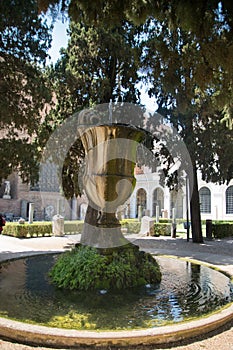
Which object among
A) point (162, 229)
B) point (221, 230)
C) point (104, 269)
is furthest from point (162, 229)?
point (104, 269)

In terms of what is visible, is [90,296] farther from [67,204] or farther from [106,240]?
[67,204]

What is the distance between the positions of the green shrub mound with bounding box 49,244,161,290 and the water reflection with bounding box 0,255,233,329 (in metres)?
0.20

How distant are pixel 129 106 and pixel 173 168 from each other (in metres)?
4.34

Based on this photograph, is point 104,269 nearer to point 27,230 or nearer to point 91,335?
point 91,335

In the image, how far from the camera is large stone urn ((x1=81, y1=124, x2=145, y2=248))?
628 centimetres

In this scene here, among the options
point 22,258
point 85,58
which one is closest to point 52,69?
Answer: point 85,58

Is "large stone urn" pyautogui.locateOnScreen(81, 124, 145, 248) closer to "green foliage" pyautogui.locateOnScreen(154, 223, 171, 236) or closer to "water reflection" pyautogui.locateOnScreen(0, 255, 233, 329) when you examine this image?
"water reflection" pyautogui.locateOnScreen(0, 255, 233, 329)

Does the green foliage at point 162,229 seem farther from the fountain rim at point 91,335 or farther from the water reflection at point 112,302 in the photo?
the fountain rim at point 91,335

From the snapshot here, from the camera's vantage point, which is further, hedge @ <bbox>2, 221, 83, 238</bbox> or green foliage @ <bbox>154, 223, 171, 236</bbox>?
green foliage @ <bbox>154, 223, 171, 236</bbox>

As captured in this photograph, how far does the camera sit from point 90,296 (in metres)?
5.23

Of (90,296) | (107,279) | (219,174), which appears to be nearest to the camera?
(90,296)

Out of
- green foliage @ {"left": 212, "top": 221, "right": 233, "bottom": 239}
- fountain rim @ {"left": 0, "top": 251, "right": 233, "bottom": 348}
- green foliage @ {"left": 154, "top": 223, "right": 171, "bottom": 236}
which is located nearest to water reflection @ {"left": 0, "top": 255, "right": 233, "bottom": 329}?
fountain rim @ {"left": 0, "top": 251, "right": 233, "bottom": 348}

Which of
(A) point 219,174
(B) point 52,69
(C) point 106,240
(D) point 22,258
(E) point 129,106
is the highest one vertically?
(B) point 52,69

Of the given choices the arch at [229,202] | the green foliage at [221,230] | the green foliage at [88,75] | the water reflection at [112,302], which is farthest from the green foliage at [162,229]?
the arch at [229,202]
